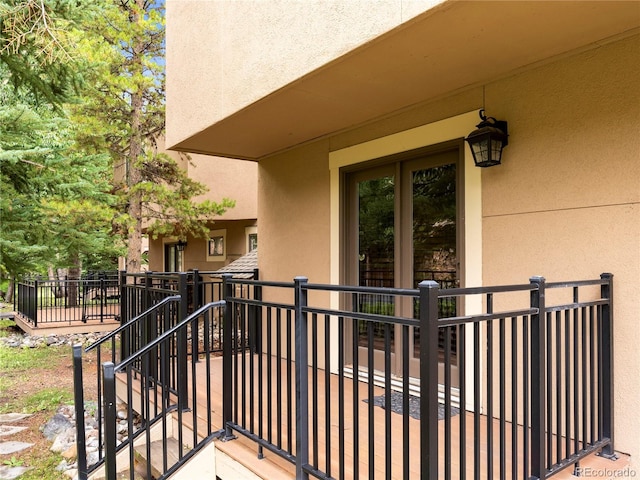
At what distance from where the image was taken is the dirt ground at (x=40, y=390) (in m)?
4.30

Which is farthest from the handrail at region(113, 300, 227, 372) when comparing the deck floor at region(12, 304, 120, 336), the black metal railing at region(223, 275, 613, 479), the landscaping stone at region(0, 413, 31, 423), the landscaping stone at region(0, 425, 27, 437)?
the deck floor at region(12, 304, 120, 336)

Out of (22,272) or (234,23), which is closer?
(234,23)

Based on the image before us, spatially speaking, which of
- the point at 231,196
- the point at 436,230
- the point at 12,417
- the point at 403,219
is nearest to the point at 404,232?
the point at 403,219

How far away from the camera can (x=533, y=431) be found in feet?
6.86

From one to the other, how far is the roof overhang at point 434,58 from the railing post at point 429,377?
1476 millimetres

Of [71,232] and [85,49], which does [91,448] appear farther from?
[85,49]

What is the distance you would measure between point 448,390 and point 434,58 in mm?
2084

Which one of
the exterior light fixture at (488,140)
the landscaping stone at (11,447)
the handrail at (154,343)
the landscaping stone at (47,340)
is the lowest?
the landscaping stone at (47,340)

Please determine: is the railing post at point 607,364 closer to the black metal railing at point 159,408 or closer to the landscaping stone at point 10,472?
the black metal railing at point 159,408

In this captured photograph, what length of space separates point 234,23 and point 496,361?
3.50 meters

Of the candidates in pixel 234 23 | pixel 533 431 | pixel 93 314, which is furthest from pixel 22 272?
pixel 533 431

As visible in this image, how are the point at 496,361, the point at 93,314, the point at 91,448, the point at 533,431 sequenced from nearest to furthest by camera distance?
the point at 533,431
the point at 496,361
the point at 91,448
the point at 93,314

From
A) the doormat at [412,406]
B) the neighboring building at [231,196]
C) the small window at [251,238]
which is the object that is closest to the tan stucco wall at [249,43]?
the doormat at [412,406]

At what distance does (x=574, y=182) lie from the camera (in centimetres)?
281
